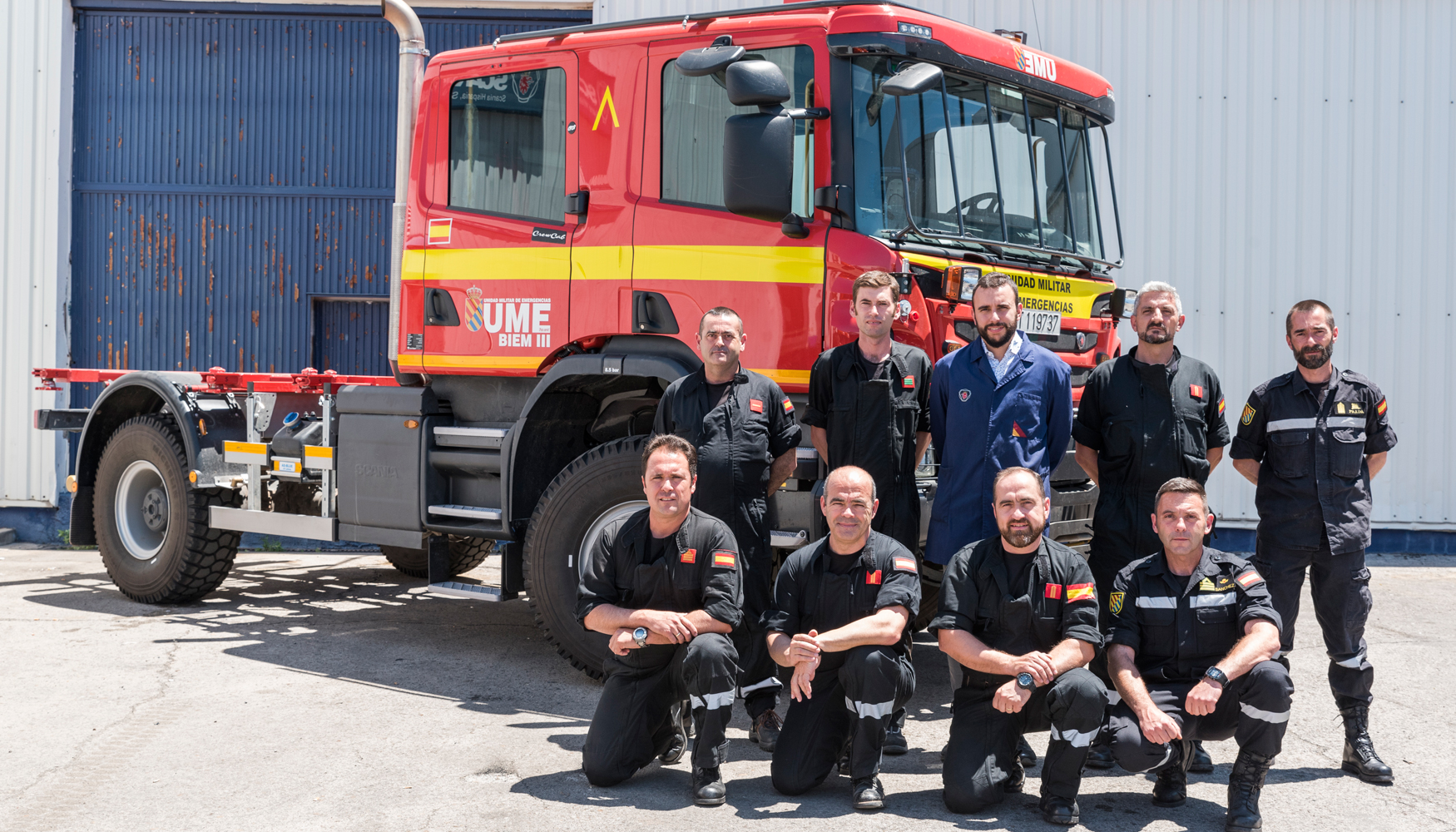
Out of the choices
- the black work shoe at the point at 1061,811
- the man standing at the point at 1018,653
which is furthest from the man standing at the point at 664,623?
the black work shoe at the point at 1061,811

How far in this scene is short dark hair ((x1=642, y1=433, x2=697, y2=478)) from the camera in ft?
14.6

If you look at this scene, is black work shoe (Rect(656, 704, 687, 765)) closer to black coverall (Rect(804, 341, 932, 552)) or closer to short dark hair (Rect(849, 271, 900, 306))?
black coverall (Rect(804, 341, 932, 552))

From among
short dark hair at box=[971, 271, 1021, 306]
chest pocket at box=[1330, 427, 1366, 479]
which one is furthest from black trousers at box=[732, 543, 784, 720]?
chest pocket at box=[1330, 427, 1366, 479]

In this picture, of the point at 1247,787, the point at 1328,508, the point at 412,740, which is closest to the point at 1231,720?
the point at 1247,787

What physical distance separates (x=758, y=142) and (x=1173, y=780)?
2.81 m

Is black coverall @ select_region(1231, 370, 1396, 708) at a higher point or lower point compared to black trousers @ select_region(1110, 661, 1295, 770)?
higher

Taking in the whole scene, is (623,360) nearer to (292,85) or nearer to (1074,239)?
(1074,239)

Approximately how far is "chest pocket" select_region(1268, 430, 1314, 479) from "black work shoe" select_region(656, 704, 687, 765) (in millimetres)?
2476

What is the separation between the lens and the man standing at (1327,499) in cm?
455

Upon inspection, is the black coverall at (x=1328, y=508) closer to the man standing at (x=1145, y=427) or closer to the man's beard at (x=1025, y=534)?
the man standing at (x=1145, y=427)

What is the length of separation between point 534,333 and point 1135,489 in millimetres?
2866

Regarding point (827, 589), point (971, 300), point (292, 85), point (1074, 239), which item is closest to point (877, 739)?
point (827, 589)

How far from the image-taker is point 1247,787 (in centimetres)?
391

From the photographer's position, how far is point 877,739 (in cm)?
410
